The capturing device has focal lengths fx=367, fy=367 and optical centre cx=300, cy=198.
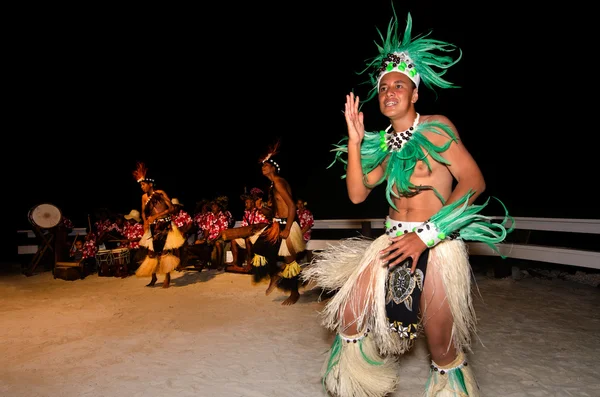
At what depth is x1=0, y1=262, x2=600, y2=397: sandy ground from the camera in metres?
2.62

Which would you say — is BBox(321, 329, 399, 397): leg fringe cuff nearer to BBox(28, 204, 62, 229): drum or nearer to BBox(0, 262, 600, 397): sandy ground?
BBox(0, 262, 600, 397): sandy ground

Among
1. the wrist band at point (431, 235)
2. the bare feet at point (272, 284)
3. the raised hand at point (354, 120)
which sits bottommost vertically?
the bare feet at point (272, 284)

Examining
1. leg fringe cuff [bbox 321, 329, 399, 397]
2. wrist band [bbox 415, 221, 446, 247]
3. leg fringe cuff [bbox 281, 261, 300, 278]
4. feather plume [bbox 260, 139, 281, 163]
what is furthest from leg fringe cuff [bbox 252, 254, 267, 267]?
wrist band [bbox 415, 221, 446, 247]

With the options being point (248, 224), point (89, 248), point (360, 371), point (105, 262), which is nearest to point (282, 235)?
point (248, 224)

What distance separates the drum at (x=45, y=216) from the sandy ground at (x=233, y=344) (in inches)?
75.3

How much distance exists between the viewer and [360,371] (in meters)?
1.93

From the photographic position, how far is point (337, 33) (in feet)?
38.9

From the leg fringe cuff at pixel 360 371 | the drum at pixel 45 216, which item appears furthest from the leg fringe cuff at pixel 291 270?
the drum at pixel 45 216

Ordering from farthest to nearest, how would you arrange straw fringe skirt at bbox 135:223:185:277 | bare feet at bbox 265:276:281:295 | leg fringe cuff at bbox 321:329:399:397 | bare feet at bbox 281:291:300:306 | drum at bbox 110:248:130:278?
drum at bbox 110:248:130:278 → straw fringe skirt at bbox 135:223:185:277 → bare feet at bbox 265:276:281:295 → bare feet at bbox 281:291:300:306 → leg fringe cuff at bbox 321:329:399:397

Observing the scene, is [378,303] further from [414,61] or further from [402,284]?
[414,61]

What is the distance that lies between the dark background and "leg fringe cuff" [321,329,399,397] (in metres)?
8.17

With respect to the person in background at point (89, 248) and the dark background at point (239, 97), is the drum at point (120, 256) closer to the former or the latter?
the person in background at point (89, 248)

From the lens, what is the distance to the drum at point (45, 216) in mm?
7090

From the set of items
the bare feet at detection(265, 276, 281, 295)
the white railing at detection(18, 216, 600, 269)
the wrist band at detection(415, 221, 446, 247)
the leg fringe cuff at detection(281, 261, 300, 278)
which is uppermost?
the wrist band at detection(415, 221, 446, 247)
